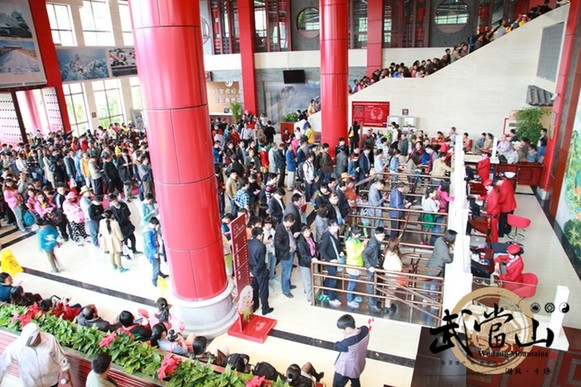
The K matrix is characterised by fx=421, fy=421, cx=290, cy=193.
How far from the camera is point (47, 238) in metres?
8.35

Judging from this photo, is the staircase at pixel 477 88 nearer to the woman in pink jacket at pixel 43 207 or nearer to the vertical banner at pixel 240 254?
the vertical banner at pixel 240 254

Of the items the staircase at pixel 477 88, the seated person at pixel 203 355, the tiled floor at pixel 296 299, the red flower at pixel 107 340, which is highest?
the staircase at pixel 477 88

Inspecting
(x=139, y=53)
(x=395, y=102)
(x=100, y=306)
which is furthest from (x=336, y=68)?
(x=100, y=306)

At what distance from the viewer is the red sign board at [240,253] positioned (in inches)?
253

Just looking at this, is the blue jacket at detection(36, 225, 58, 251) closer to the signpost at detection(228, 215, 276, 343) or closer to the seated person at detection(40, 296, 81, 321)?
the seated person at detection(40, 296, 81, 321)

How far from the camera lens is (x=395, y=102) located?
55.1 feet

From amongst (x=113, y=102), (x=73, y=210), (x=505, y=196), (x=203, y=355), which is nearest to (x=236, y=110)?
(x=113, y=102)

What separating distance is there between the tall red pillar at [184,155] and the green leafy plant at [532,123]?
1037 cm

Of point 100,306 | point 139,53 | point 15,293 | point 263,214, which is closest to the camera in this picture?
point 139,53

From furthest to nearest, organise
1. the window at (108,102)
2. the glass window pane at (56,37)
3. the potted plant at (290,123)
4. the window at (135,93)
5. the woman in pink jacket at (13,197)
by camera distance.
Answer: the window at (135,93) → the window at (108,102) → the potted plant at (290,123) → the glass window pane at (56,37) → the woman in pink jacket at (13,197)

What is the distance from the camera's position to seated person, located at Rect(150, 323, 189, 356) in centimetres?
511

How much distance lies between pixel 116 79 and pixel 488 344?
21.9 meters

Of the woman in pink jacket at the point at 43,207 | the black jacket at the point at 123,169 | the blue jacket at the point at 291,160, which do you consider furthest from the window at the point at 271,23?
the woman in pink jacket at the point at 43,207

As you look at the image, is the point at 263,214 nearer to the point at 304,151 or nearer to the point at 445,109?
the point at 304,151
